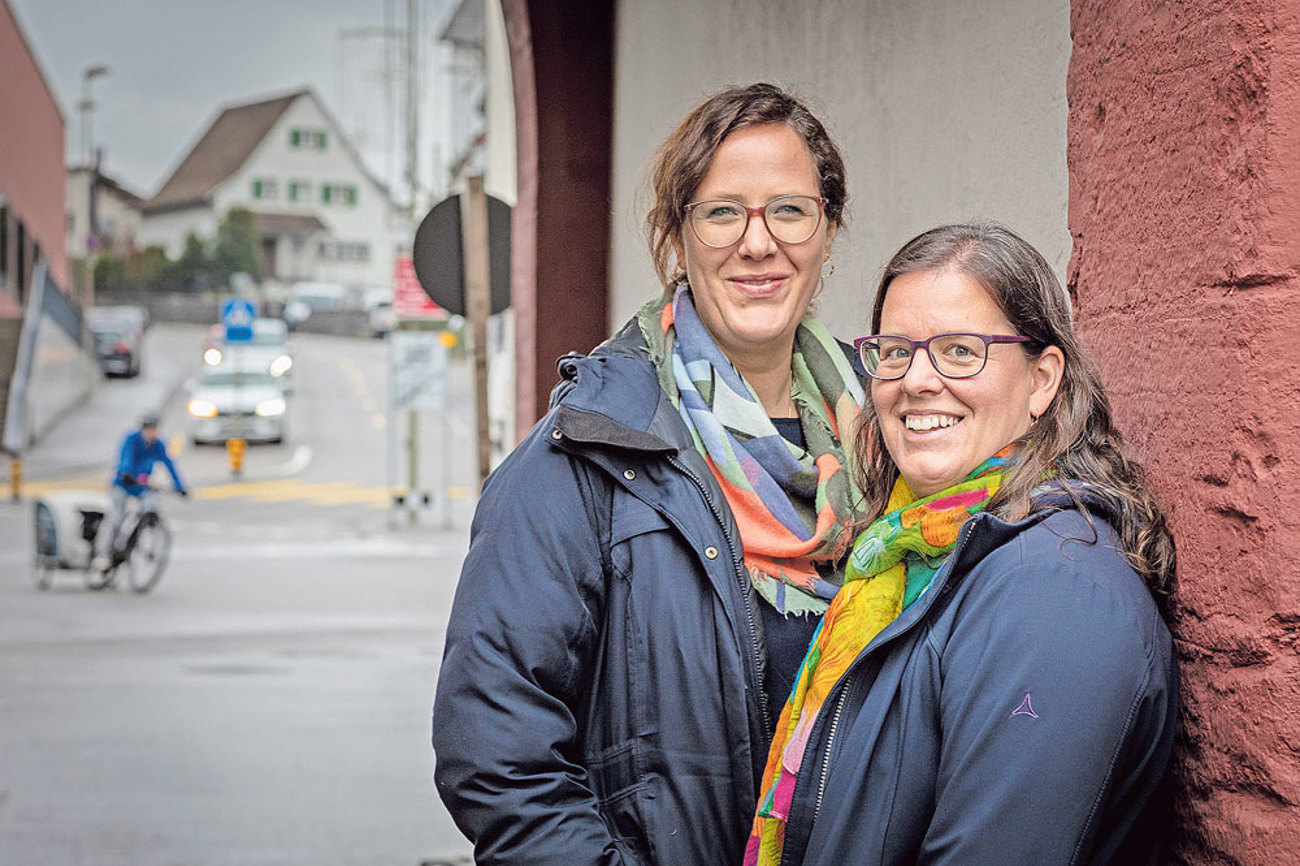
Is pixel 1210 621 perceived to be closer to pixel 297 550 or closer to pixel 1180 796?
pixel 1180 796

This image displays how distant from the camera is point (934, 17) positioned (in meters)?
3.70

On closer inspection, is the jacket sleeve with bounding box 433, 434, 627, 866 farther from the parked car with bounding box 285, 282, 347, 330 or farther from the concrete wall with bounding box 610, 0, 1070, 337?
the parked car with bounding box 285, 282, 347, 330

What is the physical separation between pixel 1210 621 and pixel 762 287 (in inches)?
33.0

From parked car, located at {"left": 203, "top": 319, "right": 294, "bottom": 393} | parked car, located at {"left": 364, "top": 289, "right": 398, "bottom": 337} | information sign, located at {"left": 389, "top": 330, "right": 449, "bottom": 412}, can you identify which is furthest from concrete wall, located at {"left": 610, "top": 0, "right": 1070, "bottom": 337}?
parked car, located at {"left": 364, "top": 289, "right": 398, "bottom": 337}

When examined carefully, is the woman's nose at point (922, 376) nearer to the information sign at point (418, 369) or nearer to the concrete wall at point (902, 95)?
the concrete wall at point (902, 95)

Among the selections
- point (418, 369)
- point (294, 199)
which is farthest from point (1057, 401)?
point (294, 199)

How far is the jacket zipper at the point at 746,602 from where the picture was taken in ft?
7.14

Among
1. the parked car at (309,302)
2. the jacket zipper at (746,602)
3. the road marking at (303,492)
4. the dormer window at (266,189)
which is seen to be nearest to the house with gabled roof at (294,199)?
the dormer window at (266,189)

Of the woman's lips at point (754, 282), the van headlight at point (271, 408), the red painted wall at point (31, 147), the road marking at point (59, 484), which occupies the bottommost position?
the road marking at point (59, 484)

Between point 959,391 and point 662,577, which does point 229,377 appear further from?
point 959,391

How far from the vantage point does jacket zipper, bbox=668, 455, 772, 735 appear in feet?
7.14

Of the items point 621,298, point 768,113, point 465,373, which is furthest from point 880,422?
point 465,373

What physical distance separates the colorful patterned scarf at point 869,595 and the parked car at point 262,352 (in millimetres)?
30337

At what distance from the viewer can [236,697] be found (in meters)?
9.41
